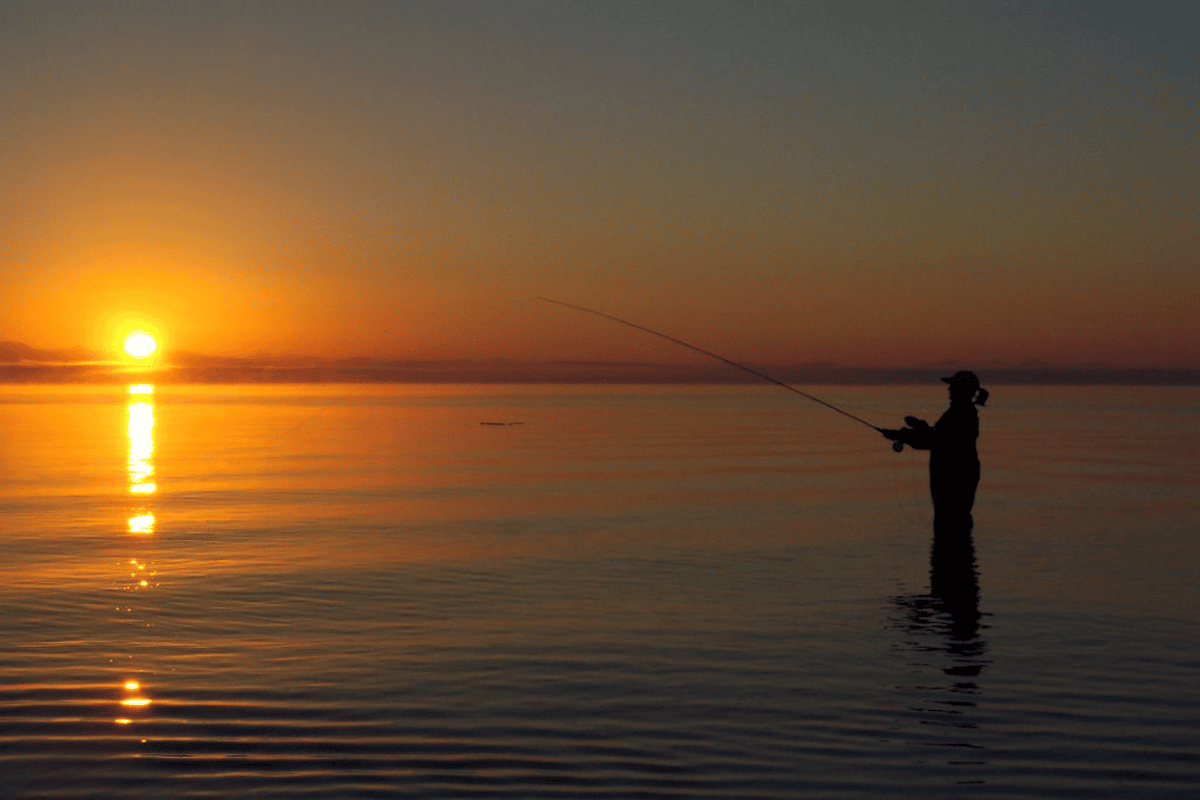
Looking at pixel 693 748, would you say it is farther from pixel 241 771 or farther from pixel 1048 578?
pixel 1048 578

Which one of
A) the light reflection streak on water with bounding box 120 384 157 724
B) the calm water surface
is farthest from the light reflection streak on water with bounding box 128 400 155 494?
the calm water surface

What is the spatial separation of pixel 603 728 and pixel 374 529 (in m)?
12.8

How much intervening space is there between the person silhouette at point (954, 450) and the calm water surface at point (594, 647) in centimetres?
96

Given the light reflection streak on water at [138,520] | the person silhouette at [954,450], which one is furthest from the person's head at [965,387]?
the light reflection streak on water at [138,520]

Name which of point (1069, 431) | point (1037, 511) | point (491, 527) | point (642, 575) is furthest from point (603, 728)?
point (1069, 431)

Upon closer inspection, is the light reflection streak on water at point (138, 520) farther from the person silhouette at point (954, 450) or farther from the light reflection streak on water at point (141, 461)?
the person silhouette at point (954, 450)

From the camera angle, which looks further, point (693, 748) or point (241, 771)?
point (693, 748)

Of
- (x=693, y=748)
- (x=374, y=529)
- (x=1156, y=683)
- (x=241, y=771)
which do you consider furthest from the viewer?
(x=374, y=529)

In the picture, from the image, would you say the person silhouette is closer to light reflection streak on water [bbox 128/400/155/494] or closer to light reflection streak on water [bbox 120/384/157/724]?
light reflection streak on water [bbox 120/384/157/724]

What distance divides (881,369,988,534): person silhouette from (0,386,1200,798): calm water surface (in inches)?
37.9

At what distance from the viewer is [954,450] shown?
1733cm

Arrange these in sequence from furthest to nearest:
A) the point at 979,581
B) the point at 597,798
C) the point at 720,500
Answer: the point at 720,500
the point at 979,581
the point at 597,798

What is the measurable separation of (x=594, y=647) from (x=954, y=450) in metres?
7.91

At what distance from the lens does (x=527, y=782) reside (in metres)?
7.44
